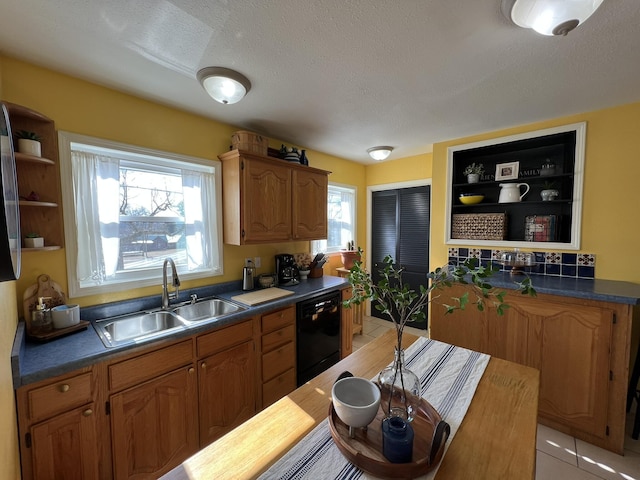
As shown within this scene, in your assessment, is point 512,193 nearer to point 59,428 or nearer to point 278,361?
point 278,361

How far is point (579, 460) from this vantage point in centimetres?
170

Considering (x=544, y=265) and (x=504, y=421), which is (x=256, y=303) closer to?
(x=504, y=421)

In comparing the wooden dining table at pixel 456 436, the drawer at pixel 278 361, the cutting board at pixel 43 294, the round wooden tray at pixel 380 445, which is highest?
the cutting board at pixel 43 294

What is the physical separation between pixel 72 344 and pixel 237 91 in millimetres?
1661

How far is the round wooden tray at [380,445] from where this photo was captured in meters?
0.71

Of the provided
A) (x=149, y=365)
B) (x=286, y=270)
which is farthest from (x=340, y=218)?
(x=149, y=365)

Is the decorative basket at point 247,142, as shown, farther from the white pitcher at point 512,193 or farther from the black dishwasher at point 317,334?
the white pitcher at point 512,193

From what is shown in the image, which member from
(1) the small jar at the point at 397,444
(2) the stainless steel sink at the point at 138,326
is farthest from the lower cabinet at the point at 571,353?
(2) the stainless steel sink at the point at 138,326

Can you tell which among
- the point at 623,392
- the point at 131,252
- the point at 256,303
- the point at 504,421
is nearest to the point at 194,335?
the point at 256,303

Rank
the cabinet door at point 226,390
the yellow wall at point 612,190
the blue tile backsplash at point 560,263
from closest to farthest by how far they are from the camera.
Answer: the cabinet door at point 226,390 < the yellow wall at point 612,190 < the blue tile backsplash at point 560,263

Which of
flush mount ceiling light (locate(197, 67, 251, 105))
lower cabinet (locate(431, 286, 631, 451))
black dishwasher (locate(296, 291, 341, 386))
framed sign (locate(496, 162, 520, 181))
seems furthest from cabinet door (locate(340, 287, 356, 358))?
flush mount ceiling light (locate(197, 67, 251, 105))

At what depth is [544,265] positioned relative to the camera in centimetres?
239

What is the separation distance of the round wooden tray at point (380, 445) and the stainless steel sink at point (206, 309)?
134 centimetres

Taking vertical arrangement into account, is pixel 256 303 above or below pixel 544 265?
below
